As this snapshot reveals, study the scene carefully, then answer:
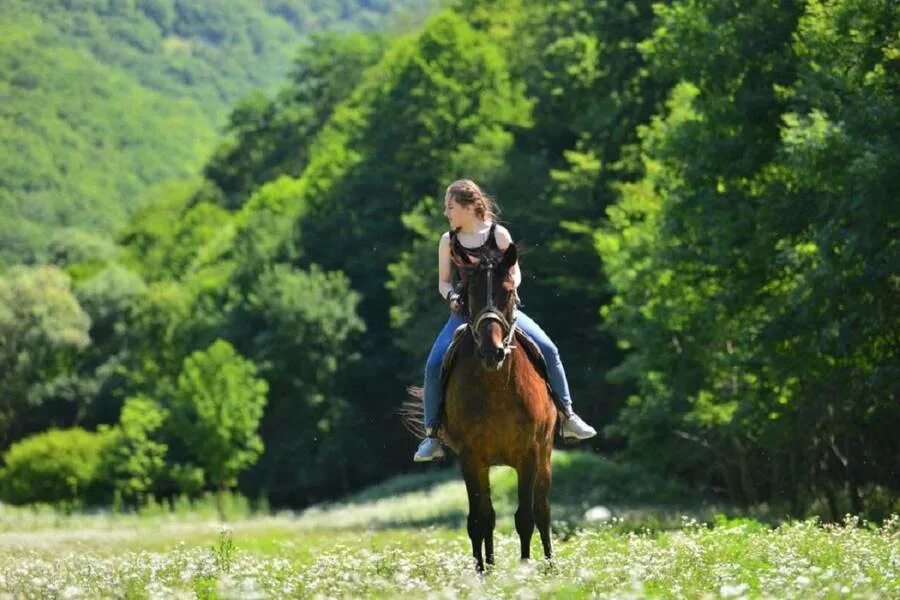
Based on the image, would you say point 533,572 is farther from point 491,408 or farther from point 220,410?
point 220,410

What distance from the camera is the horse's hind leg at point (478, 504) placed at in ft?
47.7

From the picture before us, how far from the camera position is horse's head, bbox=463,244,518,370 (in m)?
13.9

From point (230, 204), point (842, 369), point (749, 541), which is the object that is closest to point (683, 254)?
A: point (842, 369)

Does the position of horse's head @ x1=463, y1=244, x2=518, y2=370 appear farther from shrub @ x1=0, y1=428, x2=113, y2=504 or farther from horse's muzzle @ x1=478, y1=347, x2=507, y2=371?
shrub @ x1=0, y1=428, x2=113, y2=504

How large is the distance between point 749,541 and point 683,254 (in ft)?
68.1

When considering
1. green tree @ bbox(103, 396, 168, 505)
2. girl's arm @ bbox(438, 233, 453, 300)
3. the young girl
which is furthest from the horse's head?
green tree @ bbox(103, 396, 168, 505)

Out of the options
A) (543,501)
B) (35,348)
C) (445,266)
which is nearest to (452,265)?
(445,266)

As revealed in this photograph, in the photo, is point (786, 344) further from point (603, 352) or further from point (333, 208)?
point (333, 208)

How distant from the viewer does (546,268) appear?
6594 centimetres

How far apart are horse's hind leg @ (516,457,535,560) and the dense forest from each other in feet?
40.8

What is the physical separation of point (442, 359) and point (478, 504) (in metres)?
1.31

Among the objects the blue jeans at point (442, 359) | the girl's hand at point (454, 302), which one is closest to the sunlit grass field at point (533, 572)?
the blue jeans at point (442, 359)

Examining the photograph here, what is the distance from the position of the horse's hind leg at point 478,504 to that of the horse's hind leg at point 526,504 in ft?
0.84

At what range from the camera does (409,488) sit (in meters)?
64.8
